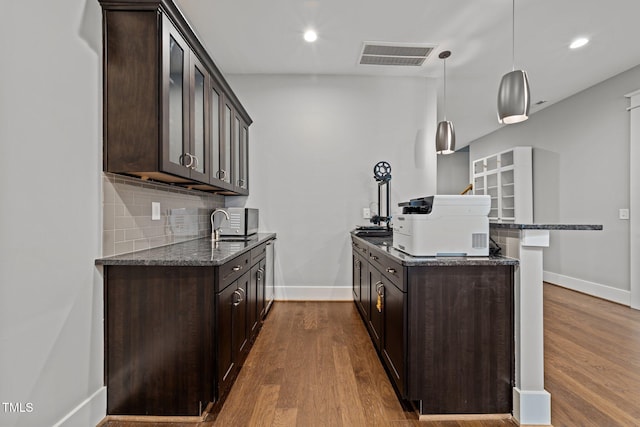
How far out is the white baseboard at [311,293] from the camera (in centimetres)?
401

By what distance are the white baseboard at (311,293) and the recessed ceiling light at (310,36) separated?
2843 mm

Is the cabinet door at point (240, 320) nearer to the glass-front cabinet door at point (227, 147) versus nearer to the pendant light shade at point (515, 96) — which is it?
the glass-front cabinet door at point (227, 147)

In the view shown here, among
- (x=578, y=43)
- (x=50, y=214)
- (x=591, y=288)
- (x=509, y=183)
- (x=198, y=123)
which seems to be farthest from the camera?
(x=509, y=183)

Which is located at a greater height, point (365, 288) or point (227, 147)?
point (227, 147)

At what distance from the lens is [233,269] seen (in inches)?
79.6

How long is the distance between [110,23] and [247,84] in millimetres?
2362

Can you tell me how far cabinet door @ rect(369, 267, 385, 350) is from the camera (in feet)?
7.35

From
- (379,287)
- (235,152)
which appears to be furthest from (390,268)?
(235,152)

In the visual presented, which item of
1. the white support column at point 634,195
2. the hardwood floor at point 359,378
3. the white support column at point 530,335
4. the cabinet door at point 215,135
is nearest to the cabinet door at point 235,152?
the cabinet door at point 215,135

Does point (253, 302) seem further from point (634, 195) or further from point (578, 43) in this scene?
point (634, 195)

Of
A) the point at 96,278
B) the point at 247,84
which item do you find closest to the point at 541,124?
the point at 247,84

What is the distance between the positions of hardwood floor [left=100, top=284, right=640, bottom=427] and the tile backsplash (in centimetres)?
101

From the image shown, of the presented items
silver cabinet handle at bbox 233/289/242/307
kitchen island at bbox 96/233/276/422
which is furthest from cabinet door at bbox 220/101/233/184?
kitchen island at bbox 96/233/276/422

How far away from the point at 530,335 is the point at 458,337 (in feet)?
1.25
